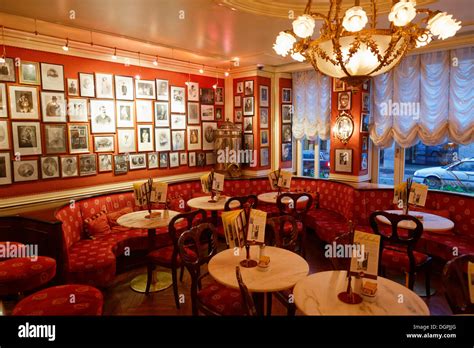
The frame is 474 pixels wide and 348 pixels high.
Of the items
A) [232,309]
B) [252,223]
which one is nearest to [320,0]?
[252,223]

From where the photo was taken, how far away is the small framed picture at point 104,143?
16.6ft

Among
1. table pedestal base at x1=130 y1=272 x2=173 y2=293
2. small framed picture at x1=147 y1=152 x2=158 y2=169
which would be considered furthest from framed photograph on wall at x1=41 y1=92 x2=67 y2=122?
table pedestal base at x1=130 y1=272 x2=173 y2=293

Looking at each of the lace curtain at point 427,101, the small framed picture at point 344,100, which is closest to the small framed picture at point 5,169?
the small framed picture at point 344,100

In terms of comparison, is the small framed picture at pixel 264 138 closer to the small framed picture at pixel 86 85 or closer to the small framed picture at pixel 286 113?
the small framed picture at pixel 286 113

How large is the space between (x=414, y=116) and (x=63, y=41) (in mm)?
5272

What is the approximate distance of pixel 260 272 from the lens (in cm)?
251

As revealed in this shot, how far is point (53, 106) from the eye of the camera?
4.55 m

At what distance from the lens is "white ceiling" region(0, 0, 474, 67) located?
3.43 meters

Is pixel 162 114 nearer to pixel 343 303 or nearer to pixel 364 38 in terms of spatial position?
pixel 364 38

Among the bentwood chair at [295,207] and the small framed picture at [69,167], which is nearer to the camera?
the bentwood chair at [295,207]

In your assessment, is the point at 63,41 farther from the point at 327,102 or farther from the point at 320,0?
the point at 327,102

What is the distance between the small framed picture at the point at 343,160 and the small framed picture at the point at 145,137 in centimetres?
330

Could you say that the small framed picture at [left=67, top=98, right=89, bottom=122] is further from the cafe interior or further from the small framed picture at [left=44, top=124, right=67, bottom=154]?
the small framed picture at [left=44, top=124, right=67, bottom=154]

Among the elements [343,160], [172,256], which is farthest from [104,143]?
[343,160]
